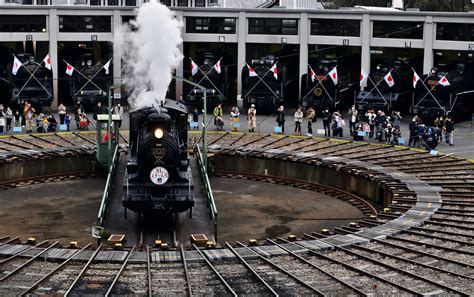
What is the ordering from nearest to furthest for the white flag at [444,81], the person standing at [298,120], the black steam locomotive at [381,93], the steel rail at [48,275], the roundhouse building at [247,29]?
the steel rail at [48,275] → the person standing at [298,120] → the white flag at [444,81] → the black steam locomotive at [381,93] → the roundhouse building at [247,29]

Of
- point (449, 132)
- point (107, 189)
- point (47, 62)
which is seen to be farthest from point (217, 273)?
point (47, 62)

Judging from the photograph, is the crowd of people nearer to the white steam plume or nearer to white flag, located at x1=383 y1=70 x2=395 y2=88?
the white steam plume

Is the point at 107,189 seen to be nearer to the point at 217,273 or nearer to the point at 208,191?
the point at 208,191

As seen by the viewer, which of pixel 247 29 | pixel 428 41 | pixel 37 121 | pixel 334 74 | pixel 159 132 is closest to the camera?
pixel 159 132

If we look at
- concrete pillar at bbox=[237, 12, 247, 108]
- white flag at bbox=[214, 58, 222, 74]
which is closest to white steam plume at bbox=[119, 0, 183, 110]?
white flag at bbox=[214, 58, 222, 74]

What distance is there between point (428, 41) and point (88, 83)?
2233 cm

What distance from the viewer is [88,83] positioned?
2165 inches

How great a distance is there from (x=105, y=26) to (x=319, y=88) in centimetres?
1565

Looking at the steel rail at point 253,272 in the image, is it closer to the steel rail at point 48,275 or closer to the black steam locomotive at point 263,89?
the steel rail at point 48,275

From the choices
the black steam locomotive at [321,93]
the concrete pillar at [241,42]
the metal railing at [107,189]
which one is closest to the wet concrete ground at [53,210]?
the metal railing at [107,189]

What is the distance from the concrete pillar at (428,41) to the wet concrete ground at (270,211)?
21.4m

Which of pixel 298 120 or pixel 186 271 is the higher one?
pixel 298 120

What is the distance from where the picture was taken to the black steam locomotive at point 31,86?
174 feet

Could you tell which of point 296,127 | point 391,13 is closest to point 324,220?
point 296,127
